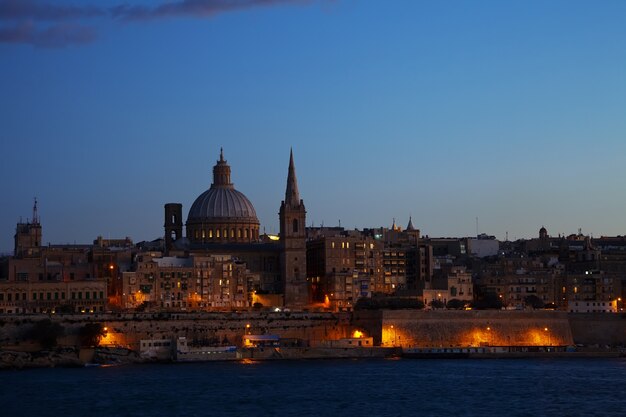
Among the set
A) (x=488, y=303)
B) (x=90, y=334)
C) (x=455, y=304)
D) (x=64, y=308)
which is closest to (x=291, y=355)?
(x=90, y=334)

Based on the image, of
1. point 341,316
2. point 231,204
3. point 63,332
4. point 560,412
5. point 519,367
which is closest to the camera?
point 560,412

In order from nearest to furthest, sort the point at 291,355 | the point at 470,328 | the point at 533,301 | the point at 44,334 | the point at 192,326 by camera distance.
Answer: the point at 44,334 < the point at 291,355 < the point at 192,326 < the point at 470,328 < the point at 533,301

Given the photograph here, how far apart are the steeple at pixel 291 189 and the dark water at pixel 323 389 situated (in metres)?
23.8

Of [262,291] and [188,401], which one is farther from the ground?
[262,291]

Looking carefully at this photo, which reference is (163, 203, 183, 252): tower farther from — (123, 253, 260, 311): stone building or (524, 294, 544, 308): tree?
(524, 294, 544, 308): tree

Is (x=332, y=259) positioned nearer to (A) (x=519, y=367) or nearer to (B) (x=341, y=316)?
(B) (x=341, y=316)

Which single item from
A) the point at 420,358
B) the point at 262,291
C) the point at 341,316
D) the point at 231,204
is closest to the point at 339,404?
the point at 420,358

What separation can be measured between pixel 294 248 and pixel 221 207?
11.4 m

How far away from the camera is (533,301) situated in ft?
283

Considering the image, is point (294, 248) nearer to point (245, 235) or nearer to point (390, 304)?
point (245, 235)

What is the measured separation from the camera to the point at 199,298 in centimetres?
8394

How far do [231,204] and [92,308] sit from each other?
2113 cm

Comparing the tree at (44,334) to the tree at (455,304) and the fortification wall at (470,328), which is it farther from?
the tree at (455,304)

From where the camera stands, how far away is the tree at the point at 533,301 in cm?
8562
